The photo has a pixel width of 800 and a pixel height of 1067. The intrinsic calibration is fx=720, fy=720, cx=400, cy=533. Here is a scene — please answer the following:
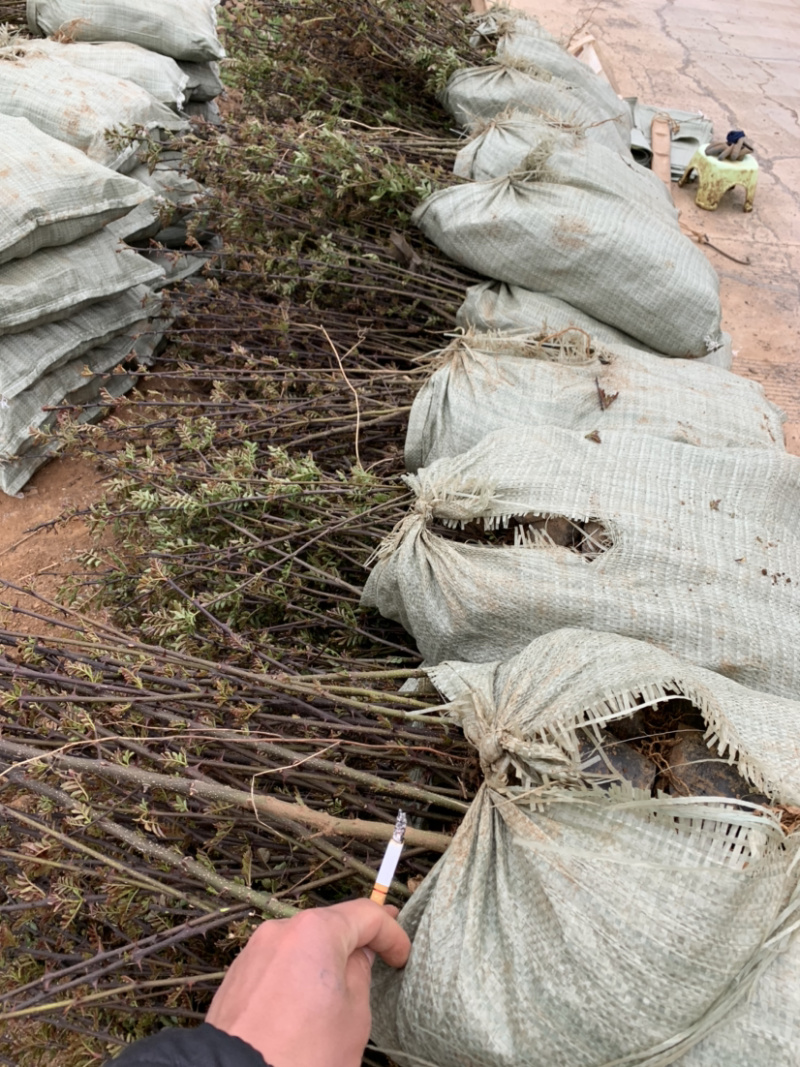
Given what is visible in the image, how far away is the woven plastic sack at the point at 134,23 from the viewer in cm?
Answer: 343

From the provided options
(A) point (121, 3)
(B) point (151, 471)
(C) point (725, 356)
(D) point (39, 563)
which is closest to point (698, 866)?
(B) point (151, 471)

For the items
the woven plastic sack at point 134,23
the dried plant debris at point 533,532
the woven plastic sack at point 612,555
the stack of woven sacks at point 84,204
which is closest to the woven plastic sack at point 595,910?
the woven plastic sack at point 612,555

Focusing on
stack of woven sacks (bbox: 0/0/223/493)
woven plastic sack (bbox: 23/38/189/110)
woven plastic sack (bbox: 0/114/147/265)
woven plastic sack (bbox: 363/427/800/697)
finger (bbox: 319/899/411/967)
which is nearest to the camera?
finger (bbox: 319/899/411/967)

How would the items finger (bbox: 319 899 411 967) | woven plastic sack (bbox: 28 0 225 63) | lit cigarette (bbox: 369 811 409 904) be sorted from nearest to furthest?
finger (bbox: 319 899 411 967) → lit cigarette (bbox: 369 811 409 904) → woven plastic sack (bbox: 28 0 225 63)

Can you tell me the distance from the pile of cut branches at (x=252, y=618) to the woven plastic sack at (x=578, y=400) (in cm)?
21

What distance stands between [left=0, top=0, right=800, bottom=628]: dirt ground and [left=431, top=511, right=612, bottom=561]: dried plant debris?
1.31 meters

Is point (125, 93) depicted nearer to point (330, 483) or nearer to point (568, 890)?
point (330, 483)

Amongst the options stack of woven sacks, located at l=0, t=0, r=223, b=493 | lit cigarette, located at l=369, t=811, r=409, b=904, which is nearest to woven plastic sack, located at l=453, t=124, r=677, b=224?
stack of woven sacks, located at l=0, t=0, r=223, b=493

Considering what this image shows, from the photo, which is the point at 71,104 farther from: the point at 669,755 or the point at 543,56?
the point at 669,755

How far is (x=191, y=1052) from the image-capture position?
711mm

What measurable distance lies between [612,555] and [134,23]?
Result: 363 centimetres

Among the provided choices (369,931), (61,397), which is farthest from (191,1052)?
(61,397)

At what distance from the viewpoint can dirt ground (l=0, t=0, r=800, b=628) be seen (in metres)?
2.94

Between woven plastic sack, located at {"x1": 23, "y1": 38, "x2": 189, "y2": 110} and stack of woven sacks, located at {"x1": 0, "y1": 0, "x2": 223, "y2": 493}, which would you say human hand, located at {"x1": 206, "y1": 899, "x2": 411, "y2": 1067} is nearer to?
stack of woven sacks, located at {"x1": 0, "y1": 0, "x2": 223, "y2": 493}
